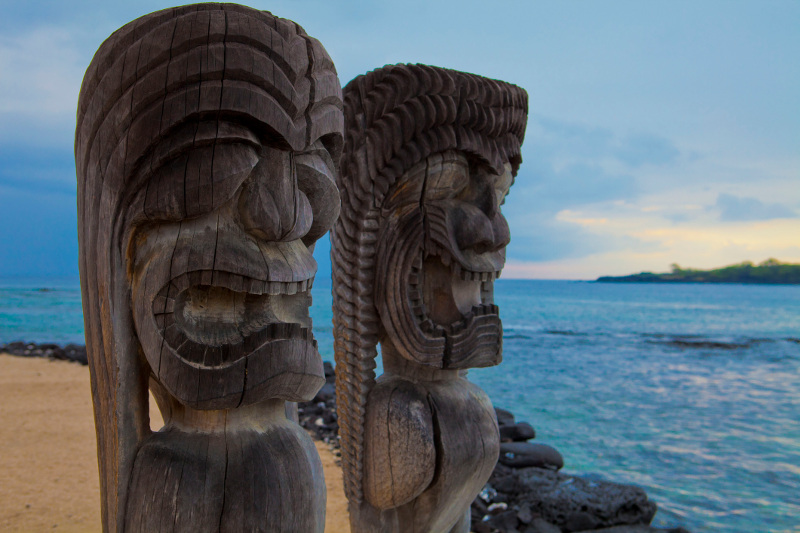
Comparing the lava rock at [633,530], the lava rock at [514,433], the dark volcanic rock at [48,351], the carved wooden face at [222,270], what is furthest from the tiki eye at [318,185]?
the dark volcanic rock at [48,351]

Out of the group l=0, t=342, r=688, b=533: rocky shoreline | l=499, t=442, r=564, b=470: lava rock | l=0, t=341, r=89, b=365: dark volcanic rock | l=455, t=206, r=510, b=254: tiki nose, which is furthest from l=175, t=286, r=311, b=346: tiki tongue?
l=0, t=341, r=89, b=365: dark volcanic rock

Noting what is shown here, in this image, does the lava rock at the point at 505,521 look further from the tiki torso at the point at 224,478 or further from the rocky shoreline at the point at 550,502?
the tiki torso at the point at 224,478

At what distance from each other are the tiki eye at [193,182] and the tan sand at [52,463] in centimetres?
361

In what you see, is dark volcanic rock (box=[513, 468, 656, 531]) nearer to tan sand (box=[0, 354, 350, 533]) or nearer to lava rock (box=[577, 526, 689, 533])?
lava rock (box=[577, 526, 689, 533])

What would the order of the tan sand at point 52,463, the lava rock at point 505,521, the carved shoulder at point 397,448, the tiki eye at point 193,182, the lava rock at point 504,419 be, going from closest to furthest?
1. the tiki eye at point 193,182
2. the carved shoulder at point 397,448
3. the tan sand at point 52,463
4. the lava rock at point 505,521
5. the lava rock at point 504,419

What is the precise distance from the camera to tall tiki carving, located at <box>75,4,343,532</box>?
5.42 ft

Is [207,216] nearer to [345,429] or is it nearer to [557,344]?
[345,429]

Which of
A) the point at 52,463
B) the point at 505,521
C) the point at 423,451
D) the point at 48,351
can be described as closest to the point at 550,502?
the point at 505,521

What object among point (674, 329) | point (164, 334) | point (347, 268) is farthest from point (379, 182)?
point (674, 329)

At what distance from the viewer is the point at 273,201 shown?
5.75 ft

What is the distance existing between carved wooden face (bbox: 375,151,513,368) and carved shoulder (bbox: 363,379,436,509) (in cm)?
23

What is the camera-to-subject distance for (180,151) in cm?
166

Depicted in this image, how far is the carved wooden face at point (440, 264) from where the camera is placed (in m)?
2.83

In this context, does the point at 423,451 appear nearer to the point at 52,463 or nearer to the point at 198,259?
the point at 198,259
